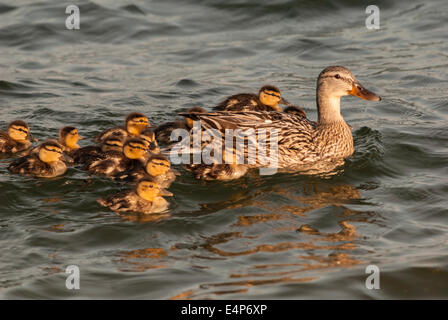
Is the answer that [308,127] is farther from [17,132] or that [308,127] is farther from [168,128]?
[17,132]

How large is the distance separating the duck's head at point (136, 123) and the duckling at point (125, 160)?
2.12 feet

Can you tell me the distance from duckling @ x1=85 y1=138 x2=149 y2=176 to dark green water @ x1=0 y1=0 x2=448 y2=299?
6.2 inches

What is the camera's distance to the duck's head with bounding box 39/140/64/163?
6.10m

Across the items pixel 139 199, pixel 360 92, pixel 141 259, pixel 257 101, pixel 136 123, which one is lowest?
pixel 141 259

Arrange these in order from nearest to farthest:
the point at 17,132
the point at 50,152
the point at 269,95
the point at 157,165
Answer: the point at 157,165 < the point at 50,152 < the point at 17,132 < the point at 269,95

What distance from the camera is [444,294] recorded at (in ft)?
15.3

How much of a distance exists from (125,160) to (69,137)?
69cm

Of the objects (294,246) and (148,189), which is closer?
(294,246)

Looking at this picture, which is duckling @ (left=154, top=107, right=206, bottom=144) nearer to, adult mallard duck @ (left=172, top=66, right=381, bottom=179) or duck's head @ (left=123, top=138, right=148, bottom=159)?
adult mallard duck @ (left=172, top=66, right=381, bottom=179)

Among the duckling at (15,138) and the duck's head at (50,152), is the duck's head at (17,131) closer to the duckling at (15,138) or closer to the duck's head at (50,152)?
→ the duckling at (15,138)

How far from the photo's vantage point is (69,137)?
676 centimetres

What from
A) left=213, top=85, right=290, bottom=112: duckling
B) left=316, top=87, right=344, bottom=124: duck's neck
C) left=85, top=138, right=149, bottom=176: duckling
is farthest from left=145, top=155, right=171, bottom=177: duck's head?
left=213, top=85, right=290, bottom=112: duckling

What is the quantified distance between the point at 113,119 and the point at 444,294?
13.7ft

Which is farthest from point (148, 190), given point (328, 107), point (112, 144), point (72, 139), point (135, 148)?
point (328, 107)
